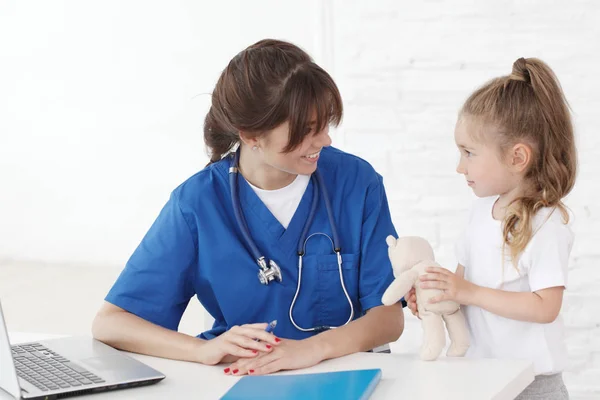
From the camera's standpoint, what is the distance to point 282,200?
182 cm

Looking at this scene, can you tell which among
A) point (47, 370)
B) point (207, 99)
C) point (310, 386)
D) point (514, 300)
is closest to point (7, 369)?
point (47, 370)

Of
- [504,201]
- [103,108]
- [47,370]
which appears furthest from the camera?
[103,108]

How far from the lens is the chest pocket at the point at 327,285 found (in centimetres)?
176

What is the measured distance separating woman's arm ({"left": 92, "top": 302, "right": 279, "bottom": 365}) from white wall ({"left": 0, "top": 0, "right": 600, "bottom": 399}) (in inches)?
58.7

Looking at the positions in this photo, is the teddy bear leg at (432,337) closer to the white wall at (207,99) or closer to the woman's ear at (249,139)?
the woman's ear at (249,139)

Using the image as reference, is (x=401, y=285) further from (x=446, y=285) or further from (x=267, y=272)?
(x=267, y=272)

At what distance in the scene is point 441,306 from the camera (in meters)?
1.54

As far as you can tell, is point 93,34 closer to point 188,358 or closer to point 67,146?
point 67,146

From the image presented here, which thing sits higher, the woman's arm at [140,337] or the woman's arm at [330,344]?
the woman's arm at [140,337]

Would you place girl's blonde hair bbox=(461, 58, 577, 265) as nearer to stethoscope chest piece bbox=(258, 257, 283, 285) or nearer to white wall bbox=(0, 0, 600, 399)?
A: stethoscope chest piece bbox=(258, 257, 283, 285)

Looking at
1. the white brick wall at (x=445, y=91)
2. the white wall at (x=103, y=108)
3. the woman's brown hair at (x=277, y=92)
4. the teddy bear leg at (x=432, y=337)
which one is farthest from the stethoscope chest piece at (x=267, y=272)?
the white wall at (x=103, y=108)

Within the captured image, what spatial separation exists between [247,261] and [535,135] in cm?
57

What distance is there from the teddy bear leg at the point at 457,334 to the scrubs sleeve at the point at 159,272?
0.50 meters

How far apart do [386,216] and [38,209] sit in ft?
11.3
